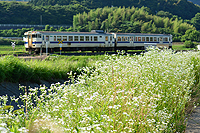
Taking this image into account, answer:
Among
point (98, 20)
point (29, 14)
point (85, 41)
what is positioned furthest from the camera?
point (98, 20)

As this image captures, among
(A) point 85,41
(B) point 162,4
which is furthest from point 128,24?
(B) point 162,4

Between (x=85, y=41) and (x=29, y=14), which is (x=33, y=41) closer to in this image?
(x=85, y=41)

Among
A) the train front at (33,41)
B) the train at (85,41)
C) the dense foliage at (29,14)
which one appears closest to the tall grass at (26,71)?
the train at (85,41)

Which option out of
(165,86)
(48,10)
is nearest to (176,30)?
(48,10)

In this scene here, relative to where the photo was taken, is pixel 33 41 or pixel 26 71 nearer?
pixel 26 71

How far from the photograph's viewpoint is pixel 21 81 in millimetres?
10727

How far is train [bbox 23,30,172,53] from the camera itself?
22977mm

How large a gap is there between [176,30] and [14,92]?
8102cm

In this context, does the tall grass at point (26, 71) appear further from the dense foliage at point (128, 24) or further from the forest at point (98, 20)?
the dense foliage at point (128, 24)

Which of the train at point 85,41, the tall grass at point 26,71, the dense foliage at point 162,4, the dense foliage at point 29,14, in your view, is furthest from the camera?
the dense foliage at point 162,4

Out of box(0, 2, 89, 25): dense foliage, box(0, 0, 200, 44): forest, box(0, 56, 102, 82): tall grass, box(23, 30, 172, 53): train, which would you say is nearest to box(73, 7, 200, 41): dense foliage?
box(0, 0, 200, 44): forest

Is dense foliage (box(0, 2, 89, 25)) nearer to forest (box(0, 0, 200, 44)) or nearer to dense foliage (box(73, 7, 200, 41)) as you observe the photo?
forest (box(0, 0, 200, 44))

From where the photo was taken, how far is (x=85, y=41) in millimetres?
24969

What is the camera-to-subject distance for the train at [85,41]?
23.0 meters
